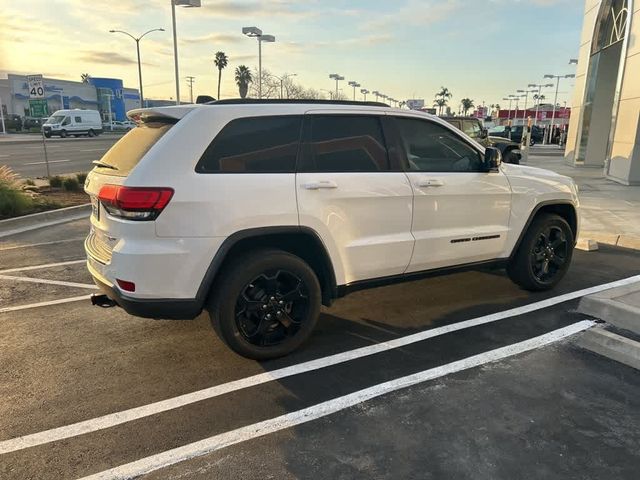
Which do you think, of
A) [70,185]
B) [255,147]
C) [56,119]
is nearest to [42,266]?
[255,147]

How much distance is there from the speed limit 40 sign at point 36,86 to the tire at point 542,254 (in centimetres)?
1396

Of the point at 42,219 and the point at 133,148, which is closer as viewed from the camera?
the point at 133,148

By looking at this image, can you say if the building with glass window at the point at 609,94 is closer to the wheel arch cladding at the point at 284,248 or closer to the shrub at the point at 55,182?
the wheel arch cladding at the point at 284,248

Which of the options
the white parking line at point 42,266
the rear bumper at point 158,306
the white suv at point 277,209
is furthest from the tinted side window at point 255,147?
the white parking line at point 42,266

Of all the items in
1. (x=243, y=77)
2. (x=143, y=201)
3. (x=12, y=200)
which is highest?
(x=243, y=77)

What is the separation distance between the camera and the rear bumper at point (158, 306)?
3.35 metres

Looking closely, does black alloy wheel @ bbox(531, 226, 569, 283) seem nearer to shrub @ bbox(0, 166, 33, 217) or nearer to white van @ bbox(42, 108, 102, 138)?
shrub @ bbox(0, 166, 33, 217)

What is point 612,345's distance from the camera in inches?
156

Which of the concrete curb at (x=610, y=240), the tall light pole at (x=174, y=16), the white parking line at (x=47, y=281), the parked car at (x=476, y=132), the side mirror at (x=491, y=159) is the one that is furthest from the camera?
the tall light pole at (x=174, y=16)

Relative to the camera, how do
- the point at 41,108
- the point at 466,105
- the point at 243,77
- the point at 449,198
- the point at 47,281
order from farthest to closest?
the point at 466,105 → the point at 243,77 → the point at 41,108 → the point at 47,281 → the point at 449,198

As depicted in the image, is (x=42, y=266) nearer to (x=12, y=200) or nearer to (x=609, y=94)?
(x=12, y=200)

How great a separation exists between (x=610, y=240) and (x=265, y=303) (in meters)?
6.33

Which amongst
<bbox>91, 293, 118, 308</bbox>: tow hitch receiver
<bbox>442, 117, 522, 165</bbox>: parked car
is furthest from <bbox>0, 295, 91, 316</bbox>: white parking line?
<bbox>442, 117, 522, 165</bbox>: parked car

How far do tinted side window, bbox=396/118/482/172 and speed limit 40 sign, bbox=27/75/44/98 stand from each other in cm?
1331
